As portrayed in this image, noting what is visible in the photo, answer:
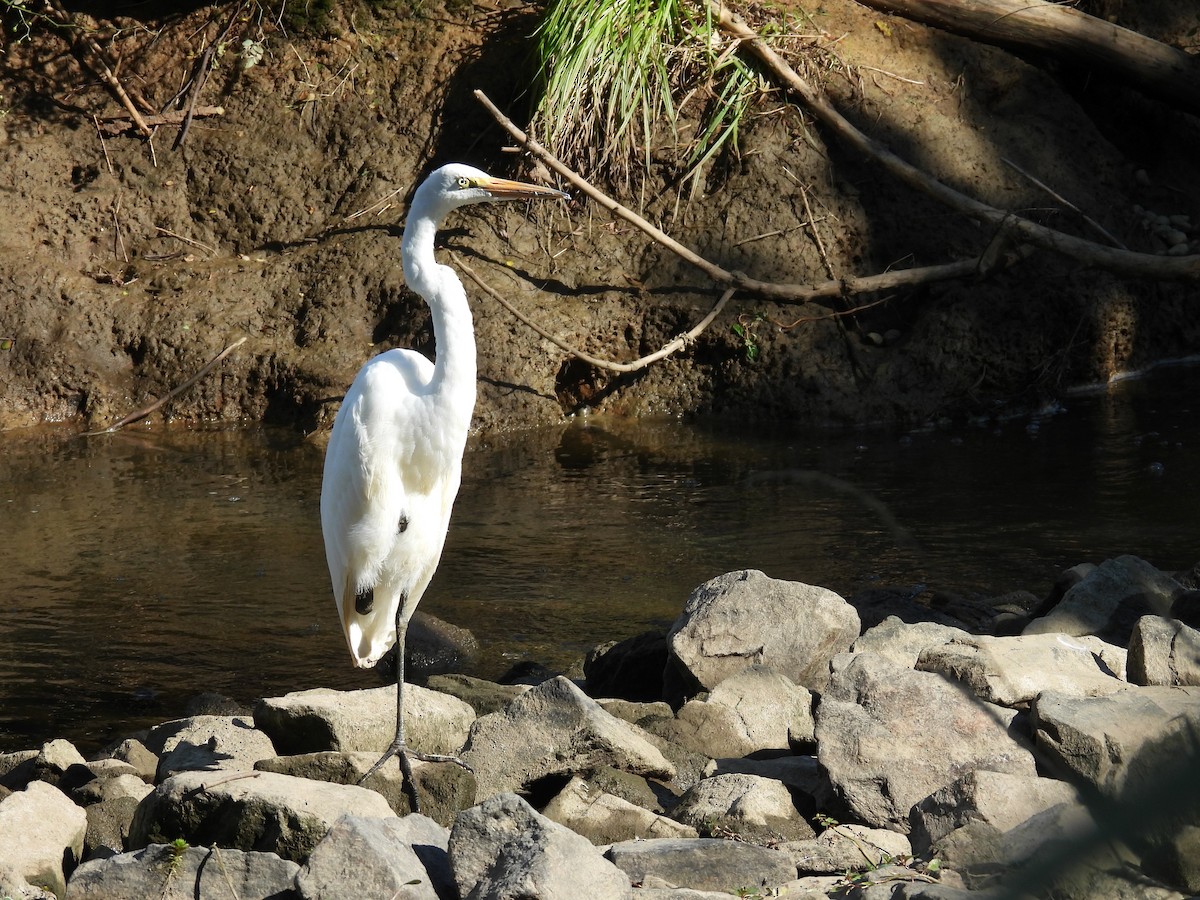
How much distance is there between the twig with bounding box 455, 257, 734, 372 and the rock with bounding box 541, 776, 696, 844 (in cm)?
603

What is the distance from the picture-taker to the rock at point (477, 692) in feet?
15.4

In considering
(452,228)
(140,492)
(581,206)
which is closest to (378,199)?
(452,228)

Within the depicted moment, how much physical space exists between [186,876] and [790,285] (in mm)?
7678

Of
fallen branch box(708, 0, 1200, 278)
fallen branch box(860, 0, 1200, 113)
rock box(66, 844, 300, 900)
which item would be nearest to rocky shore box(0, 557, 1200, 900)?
rock box(66, 844, 300, 900)

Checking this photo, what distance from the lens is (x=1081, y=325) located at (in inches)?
406

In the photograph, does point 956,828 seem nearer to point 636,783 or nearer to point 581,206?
point 636,783

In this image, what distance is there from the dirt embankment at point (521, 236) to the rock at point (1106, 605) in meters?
4.99

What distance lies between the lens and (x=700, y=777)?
13.4 ft

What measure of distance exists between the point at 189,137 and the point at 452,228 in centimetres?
270

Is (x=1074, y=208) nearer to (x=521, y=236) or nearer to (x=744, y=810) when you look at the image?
(x=521, y=236)

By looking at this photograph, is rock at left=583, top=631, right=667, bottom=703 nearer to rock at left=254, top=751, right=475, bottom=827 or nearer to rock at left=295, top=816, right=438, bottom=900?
rock at left=254, top=751, right=475, bottom=827

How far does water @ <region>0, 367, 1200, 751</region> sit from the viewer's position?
19.6 ft

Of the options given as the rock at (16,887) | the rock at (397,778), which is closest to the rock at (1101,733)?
the rock at (397,778)

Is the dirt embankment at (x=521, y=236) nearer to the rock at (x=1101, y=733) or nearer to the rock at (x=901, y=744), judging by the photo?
the rock at (x=901, y=744)
